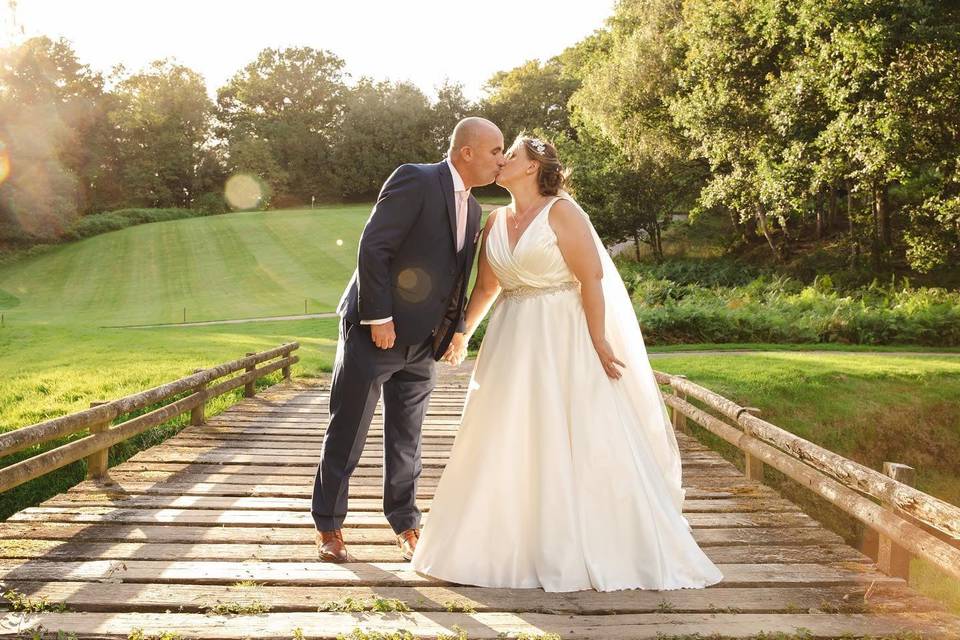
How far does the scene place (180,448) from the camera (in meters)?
6.74

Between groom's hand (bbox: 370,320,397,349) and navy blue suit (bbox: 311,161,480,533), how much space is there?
0.20 ft

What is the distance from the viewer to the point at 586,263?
12.8ft

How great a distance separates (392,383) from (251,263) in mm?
32591

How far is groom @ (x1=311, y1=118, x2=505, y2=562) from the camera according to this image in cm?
383

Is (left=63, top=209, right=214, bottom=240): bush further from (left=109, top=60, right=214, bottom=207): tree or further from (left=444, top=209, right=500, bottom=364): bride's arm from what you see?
(left=444, top=209, right=500, bottom=364): bride's arm

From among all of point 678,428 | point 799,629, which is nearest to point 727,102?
point 678,428

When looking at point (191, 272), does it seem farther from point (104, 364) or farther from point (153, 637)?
point (153, 637)

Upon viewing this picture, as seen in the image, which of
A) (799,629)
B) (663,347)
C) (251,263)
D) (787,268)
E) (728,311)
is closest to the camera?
(799,629)

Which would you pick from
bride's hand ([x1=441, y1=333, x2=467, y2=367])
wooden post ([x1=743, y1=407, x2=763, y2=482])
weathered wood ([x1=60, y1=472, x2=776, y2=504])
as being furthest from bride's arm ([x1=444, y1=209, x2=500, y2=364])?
wooden post ([x1=743, y1=407, x2=763, y2=482])

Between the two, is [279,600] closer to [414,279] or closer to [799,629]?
[414,279]

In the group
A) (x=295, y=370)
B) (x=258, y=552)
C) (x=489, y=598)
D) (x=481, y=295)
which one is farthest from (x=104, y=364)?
(x=489, y=598)

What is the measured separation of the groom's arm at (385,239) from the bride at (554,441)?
528mm

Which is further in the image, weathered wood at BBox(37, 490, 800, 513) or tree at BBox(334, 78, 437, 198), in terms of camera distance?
tree at BBox(334, 78, 437, 198)

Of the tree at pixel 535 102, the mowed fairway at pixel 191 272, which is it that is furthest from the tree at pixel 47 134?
the tree at pixel 535 102
